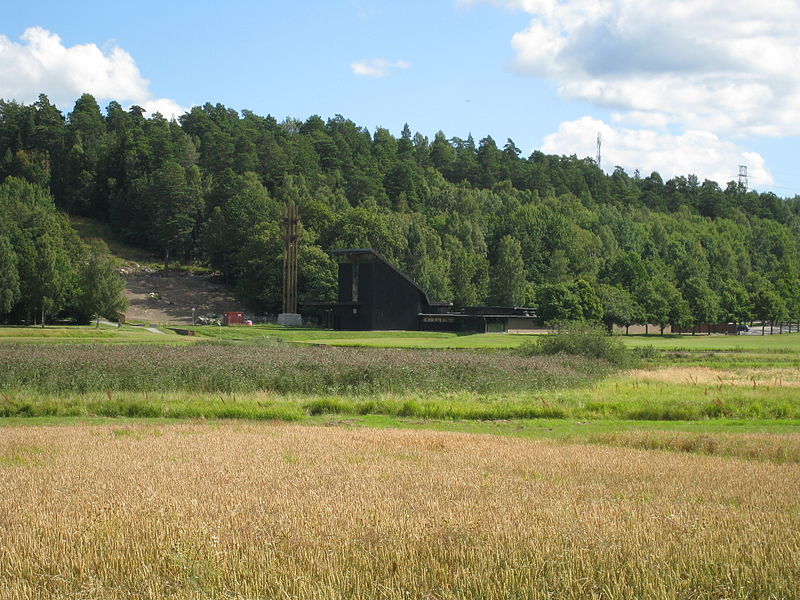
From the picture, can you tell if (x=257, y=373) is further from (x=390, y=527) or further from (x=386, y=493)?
(x=390, y=527)

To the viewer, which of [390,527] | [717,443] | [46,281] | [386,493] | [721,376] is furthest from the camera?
[46,281]

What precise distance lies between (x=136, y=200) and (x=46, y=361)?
121 metres

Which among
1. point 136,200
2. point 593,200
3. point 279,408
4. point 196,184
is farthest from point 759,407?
point 593,200

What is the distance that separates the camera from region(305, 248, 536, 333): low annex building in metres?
87.2


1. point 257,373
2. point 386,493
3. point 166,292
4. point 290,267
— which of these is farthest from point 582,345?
point 166,292

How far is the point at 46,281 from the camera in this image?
78312 mm

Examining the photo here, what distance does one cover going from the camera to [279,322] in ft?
324

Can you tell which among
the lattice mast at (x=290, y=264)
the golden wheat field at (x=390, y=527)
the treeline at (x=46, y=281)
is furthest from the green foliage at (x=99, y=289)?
the golden wheat field at (x=390, y=527)

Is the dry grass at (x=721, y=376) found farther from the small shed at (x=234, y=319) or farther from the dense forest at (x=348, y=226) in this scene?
the small shed at (x=234, y=319)

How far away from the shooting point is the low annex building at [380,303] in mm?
87188

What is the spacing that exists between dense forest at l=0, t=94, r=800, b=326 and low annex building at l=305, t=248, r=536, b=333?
13.3 metres

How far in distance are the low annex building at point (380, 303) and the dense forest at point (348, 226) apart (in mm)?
13331

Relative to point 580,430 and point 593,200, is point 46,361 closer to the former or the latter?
point 580,430

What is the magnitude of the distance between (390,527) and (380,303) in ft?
257
